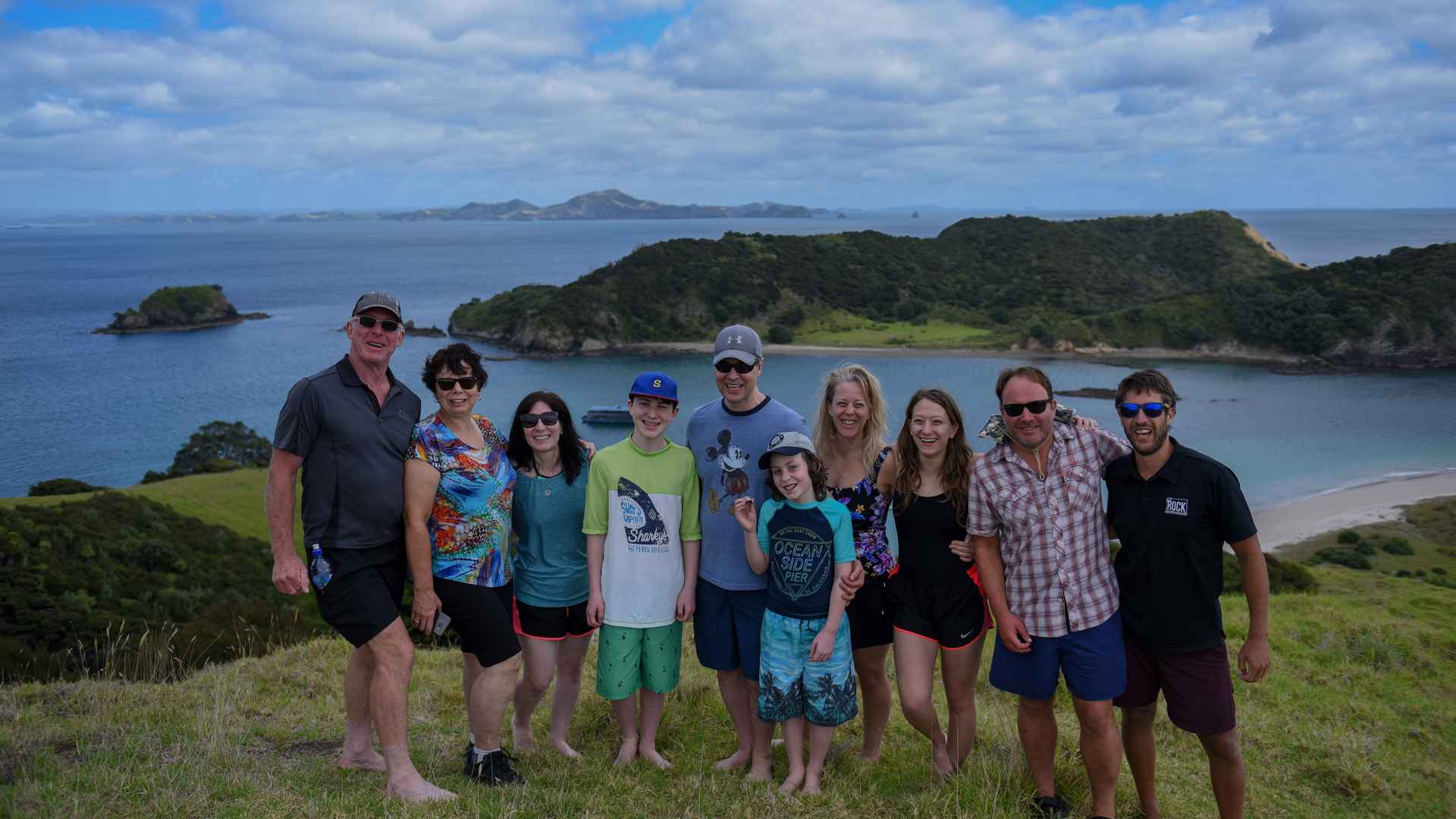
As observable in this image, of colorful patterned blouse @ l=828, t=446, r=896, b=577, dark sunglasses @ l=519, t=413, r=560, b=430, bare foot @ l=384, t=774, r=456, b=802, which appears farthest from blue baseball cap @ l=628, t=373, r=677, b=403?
bare foot @ l=384, t=774, r=456, b=802

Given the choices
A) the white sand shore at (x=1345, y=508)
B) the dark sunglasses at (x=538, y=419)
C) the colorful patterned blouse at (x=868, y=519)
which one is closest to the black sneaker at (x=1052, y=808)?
the colorful patterned blouse at (x=868, y=519)

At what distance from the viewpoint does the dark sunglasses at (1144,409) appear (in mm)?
3623

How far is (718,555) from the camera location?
14.0 ft

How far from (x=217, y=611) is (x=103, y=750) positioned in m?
7.28

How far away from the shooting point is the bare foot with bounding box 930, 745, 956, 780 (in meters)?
4.35

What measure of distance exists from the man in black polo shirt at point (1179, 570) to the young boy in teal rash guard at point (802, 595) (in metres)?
1.19

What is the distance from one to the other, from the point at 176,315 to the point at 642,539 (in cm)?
10671

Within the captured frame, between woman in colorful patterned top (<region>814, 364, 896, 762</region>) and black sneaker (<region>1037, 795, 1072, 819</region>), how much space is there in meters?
0.91

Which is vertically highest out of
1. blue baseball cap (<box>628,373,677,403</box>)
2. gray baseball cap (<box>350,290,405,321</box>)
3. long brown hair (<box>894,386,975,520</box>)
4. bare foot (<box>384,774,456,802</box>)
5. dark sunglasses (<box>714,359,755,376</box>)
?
gray baseball cap (<box>350,290,405,321</box>)

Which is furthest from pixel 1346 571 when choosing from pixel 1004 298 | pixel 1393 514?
pixel 1004 298

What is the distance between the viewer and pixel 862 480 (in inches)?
166

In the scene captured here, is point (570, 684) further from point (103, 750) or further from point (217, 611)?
point (217, 611)

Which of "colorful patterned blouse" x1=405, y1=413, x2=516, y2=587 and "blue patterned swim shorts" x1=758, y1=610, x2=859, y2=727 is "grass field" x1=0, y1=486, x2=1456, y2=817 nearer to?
"blue patterned swim shorts" x1=758, y1=610, x2=859, y2=727

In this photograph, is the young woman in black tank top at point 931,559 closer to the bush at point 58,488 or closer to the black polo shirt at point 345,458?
the black polo shirt at point 345,458
